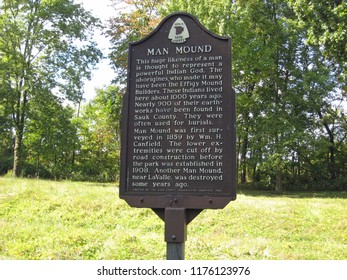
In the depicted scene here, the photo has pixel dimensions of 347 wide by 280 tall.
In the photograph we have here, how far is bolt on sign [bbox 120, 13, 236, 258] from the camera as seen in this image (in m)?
5.07

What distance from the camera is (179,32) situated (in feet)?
18.2

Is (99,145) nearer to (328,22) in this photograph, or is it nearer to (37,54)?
(37,54)

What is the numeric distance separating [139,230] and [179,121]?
17.4ft

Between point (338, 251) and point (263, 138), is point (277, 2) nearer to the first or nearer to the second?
point (263, 138)

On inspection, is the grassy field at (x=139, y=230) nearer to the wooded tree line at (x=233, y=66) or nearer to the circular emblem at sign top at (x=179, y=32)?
the circular emblem at sign top at (x=179, y=32)

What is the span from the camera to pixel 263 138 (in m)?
24.7

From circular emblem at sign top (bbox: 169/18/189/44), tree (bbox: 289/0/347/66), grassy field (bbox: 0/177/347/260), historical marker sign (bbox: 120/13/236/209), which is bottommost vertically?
grassy field (bbox: 0/177/347/260)

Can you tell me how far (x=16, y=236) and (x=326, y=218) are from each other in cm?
874

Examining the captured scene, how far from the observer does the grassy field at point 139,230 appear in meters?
7.90

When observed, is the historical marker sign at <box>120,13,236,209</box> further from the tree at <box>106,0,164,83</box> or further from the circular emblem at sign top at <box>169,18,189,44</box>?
the tree at <box>106,0,164,83</box>

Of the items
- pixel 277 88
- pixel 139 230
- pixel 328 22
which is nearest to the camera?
pixel 139 230

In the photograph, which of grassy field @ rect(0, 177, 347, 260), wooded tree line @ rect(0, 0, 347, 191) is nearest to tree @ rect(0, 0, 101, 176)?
wooded tree line @ rect(0, 0, 347, 191)

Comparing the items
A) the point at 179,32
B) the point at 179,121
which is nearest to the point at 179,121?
the point at 179,121
